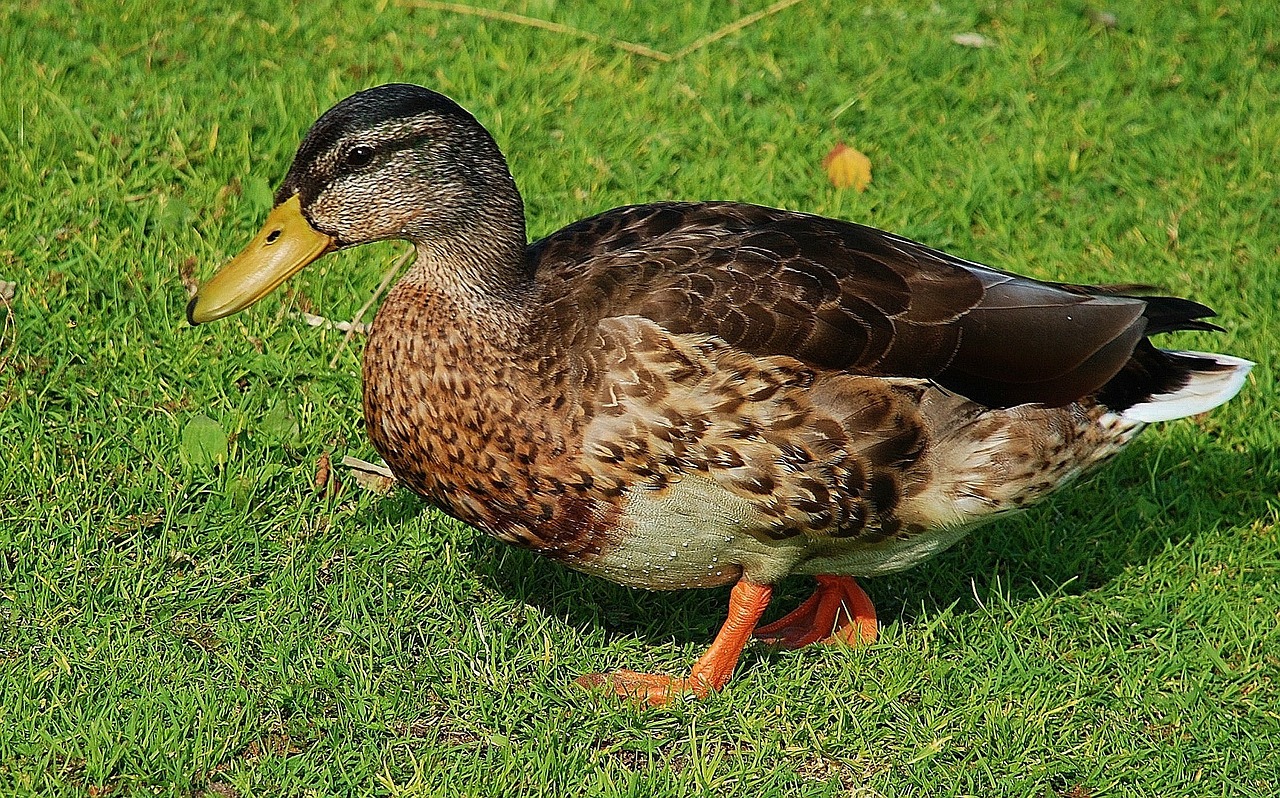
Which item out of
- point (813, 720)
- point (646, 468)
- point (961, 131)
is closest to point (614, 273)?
point (646, 468)

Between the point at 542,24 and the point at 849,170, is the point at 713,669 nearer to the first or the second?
the point at 849,170

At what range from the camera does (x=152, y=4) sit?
19.7ft

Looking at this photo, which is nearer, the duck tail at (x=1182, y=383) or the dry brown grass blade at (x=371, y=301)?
the duck tail at (x=1182, y=383)

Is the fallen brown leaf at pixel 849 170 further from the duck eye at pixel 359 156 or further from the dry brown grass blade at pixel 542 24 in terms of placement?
the duck eye at pixel 359 156

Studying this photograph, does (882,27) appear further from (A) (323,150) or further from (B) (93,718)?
(B) (93,718)

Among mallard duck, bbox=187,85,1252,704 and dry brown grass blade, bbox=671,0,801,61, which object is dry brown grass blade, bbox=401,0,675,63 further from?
mallard duck, bbox=187,85,1252,704

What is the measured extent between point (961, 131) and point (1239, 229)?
1.17 metres

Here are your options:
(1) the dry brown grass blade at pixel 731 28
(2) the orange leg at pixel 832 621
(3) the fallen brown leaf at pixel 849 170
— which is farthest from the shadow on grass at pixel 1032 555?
(1) the dry brown grass blade at pixel 731 28

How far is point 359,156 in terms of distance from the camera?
3260mm

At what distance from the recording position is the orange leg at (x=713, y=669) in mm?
3695

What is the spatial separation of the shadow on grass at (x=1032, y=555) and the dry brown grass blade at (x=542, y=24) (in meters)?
2.78

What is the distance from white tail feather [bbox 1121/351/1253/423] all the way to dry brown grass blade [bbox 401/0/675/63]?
3.13 metres

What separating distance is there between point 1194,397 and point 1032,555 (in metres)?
0.74

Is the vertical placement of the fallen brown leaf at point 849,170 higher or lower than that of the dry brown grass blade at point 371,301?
higher
